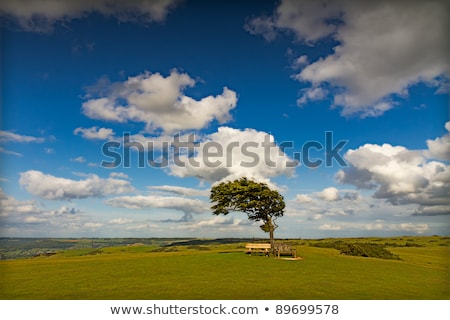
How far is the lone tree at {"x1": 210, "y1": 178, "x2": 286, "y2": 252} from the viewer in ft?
106

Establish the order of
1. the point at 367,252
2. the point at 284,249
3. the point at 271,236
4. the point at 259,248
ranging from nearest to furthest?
1. the point at 284,249
2. the point at 259,248
3. the point at 271,236
4. the point at 367,252

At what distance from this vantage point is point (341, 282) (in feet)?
52.6

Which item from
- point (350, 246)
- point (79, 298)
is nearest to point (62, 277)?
point (79, 298)

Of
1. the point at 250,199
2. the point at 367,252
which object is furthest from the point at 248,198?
the point at 367,252

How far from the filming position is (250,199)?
33062 mm

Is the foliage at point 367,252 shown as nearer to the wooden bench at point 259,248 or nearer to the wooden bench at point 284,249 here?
the wooden bench at point 284,249

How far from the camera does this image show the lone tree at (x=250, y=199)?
106 ft

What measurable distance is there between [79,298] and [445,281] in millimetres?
18297

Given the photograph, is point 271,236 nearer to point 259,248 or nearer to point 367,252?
point 259,248

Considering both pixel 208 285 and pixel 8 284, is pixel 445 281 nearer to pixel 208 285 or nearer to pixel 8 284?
pixel 208 285

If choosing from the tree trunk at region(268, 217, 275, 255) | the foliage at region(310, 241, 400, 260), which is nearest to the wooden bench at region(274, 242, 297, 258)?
the tree trunk at region(268, 217, 275, 255)

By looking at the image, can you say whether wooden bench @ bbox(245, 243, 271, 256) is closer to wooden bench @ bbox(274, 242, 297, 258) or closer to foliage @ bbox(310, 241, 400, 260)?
wooden bench @ bbox(274, 242, 297, 258)

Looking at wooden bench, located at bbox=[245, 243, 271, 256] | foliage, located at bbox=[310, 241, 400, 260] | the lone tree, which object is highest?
the lone tree
